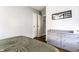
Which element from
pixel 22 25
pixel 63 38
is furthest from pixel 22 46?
pixel 63 38

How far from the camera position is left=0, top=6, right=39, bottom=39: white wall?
3.76 ft

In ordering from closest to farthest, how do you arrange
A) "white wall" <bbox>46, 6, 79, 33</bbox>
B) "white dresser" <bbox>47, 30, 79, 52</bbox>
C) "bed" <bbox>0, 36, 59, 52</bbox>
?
"bed" <bbox>0, 36, 59, 52</bbox> → "white wall" <bbox>46, 6, 79, 33</bbox> → "white dresser" <bbox>47, 30, 79, 52</bbox>

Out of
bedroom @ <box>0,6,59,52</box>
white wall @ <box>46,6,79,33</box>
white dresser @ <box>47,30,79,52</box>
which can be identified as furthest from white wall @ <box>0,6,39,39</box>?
white dresser @ <box>47,30,79,52</box>

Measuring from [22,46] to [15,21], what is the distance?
49 centimetres

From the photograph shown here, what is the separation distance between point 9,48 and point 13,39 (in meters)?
0.28

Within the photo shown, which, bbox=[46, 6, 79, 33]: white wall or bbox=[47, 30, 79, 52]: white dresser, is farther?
bbox=[47, 30, 79, 52]: white dresser

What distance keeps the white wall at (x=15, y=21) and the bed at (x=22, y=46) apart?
0.33 feet

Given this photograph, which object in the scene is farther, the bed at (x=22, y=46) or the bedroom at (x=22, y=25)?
the bedroom at (x=22, y=25)

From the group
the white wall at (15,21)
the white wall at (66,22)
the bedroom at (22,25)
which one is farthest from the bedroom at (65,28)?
the white wall at (15,21)

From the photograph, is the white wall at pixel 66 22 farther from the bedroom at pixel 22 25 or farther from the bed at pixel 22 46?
the bed at pixel 22 46

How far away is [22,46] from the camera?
101 cm

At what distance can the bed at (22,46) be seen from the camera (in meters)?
0.93

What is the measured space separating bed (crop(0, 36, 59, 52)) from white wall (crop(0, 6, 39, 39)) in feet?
0.33

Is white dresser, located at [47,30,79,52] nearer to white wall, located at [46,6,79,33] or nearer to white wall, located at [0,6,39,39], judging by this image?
white wall, located at [46,6,79,33]
